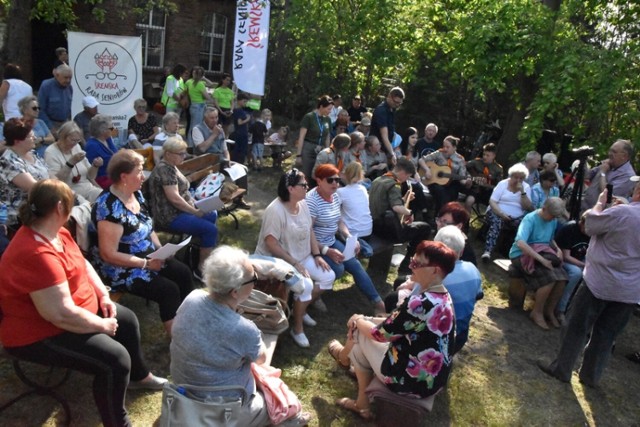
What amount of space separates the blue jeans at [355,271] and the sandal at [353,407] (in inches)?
54.3

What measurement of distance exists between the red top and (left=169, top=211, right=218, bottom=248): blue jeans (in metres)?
1.94

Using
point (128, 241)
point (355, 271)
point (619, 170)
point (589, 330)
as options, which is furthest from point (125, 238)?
point (619, 170)

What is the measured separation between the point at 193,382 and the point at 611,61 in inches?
303

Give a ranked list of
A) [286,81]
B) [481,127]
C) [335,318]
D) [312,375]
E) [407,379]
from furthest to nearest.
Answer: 1. [286,81]
2. [481,127]
3. [335,318]
4. [312,375]
5. [407,379]

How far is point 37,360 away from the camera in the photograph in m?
2.87

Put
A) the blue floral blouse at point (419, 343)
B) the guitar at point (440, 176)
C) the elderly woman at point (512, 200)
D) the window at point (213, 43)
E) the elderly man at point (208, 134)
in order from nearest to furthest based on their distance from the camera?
the blue floral blouse at point (419, 343) → the elderly man at point (208, 134) → the elderly woman at point (512, 200) → the guitar at point (440, 176) → the window at point (213, 43)

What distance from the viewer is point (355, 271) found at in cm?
507

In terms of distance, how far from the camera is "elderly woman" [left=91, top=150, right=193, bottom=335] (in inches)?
142

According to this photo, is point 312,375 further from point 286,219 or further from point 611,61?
point 611,61

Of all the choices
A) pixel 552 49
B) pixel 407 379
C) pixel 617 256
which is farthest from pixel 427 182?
pixel 407 379

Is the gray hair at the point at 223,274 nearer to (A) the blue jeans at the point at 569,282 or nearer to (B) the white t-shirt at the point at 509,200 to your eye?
(A) the blue jeans at the point at 569,282

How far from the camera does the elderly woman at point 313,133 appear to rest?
24.7 feet

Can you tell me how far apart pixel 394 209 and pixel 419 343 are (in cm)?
269

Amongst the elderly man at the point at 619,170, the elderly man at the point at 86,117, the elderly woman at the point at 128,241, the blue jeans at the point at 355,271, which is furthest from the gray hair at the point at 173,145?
the elderly man at the point at 619,170
